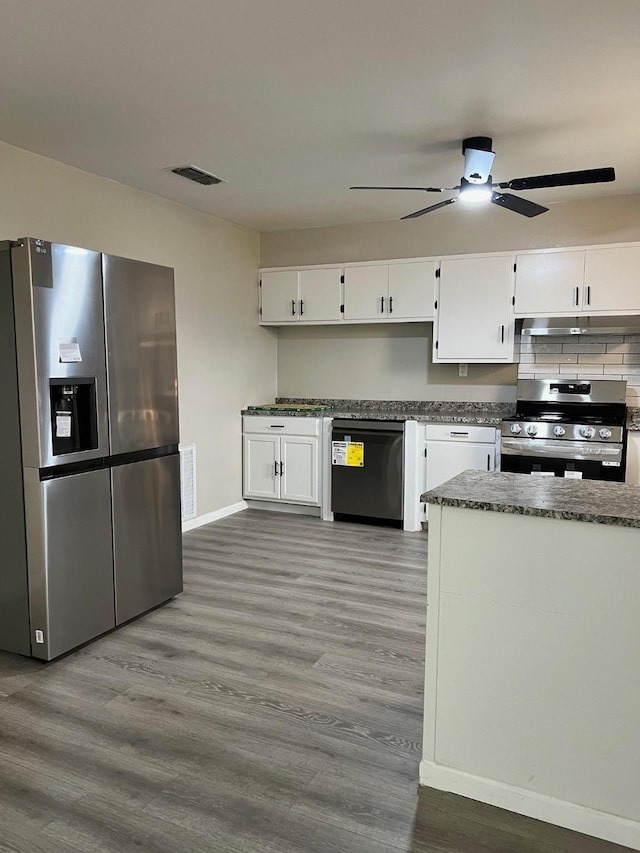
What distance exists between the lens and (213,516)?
5.19 metres

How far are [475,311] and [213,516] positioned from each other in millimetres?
2712

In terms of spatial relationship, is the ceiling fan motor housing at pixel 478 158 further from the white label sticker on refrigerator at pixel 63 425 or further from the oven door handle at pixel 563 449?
the white label sticker on refrigerator at pixel 63 425

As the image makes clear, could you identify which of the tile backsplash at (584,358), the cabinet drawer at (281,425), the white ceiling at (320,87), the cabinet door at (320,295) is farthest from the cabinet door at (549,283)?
the cabinet drawer at (281,425)

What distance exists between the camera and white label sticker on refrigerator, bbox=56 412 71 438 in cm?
270

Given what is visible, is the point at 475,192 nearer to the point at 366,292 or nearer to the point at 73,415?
the point at 366,292

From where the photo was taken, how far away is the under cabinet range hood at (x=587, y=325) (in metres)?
4.48

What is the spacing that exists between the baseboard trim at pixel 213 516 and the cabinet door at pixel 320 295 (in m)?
1.76

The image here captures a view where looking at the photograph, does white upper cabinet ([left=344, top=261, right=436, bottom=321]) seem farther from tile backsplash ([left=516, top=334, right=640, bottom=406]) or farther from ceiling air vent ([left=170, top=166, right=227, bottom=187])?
ceiling air vent ([left=170, top=166, right=227, bottom=187])

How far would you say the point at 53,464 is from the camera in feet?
8.68

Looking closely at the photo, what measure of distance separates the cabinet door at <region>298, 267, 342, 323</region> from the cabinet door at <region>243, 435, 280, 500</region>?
115 cm

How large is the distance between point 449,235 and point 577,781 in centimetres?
415

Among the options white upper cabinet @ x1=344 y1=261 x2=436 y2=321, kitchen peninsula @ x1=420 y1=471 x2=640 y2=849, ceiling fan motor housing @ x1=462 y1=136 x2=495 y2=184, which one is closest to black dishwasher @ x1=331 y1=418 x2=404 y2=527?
white upper cabinet @ x1=344 y1=261 x2=436 y2=321

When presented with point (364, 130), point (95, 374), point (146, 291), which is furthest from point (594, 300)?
point (95, 374)

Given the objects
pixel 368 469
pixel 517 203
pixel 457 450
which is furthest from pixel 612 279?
pixel 368 469
